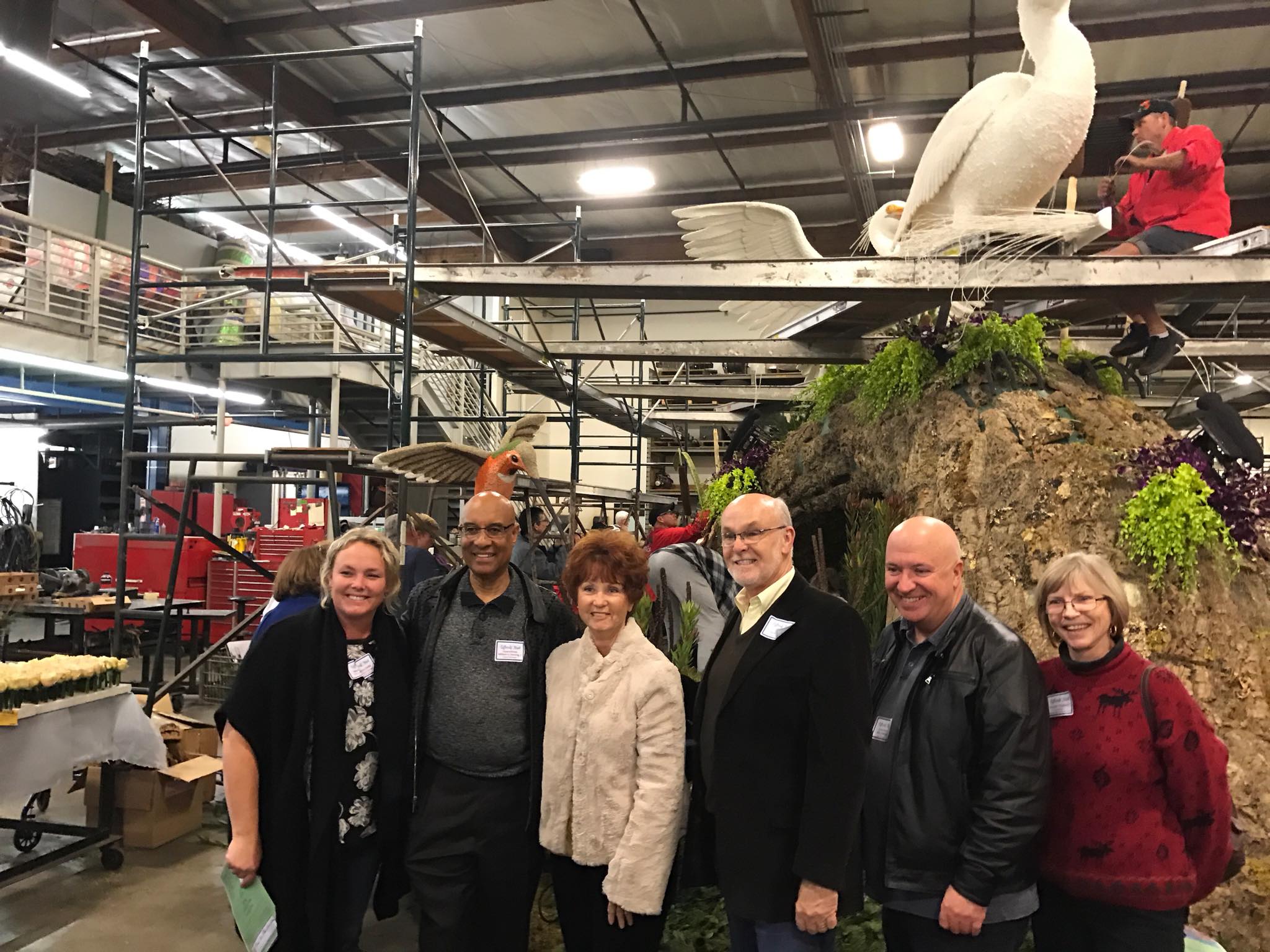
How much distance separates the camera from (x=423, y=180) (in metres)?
10.3

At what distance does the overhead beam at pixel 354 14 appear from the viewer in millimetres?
6797

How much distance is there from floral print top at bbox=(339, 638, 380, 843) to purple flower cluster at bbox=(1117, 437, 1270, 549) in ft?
9.62

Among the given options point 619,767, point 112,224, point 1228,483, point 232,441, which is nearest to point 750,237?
point 1228,483

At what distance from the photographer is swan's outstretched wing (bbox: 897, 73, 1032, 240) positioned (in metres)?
3.63

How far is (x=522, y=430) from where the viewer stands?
4926 mm

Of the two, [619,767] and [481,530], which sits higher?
[481,530]

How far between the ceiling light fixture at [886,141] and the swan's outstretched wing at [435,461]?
555 centimetres

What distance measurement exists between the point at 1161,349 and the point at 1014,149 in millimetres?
1107

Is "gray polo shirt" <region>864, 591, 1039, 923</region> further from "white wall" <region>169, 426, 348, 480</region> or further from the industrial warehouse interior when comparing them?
"white wall" <region>169, 426, 348, 480</region>

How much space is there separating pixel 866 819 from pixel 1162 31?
7108 millimetres

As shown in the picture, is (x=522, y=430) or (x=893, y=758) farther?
(x=522, y=430)

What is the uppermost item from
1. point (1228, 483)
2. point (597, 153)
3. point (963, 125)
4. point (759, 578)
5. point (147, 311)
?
point (597, 153)

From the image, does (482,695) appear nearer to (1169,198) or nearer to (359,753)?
(359,753)

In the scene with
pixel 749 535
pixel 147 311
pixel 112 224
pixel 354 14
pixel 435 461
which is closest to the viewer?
pixel 749 535
